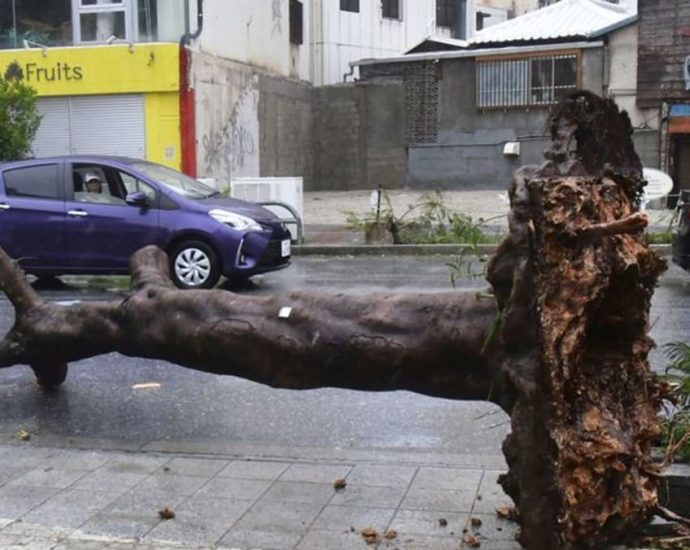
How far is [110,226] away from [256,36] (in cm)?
1741

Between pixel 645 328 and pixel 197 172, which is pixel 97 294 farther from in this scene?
pixel 197 172

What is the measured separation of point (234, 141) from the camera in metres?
26.2

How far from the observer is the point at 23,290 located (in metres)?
5.79

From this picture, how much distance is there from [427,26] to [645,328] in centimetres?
3837

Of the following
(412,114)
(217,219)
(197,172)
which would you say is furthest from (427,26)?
(217,219)

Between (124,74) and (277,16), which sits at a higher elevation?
(277,16)

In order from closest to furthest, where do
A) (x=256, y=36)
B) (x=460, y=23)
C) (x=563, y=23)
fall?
1. (x=256, y=36)
2. (x=563, y=23)
3. (x=460, y=23)

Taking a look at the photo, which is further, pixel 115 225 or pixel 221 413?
pixel 115 225

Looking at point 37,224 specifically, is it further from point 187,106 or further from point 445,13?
point 445,13

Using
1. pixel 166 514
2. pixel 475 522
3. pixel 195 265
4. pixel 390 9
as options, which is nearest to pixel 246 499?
pixel 166 514

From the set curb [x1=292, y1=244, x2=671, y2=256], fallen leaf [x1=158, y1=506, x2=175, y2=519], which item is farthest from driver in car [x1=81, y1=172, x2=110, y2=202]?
fallen leaf [x1=158, y1=506, x2=175, y2=519]

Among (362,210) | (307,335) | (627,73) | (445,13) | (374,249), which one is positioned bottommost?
(374,249)

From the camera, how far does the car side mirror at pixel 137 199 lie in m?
12.0

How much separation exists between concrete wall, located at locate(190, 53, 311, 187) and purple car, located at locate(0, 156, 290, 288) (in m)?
11.4
